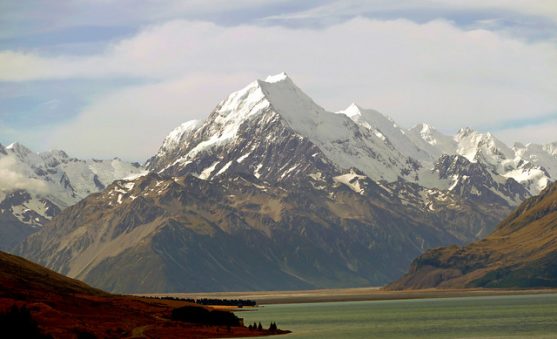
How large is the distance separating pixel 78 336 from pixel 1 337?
2928cm

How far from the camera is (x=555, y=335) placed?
19862cm

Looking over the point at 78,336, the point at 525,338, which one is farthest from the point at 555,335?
the point at 78,336

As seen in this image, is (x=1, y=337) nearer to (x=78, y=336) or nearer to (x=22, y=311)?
(x=22, y=311)

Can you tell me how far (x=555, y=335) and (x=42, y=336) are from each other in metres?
87.4

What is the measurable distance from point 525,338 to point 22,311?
85195 millimetres

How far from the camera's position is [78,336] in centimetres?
19938

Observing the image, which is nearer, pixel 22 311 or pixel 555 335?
pixel 22 311

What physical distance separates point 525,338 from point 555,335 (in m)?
5.49

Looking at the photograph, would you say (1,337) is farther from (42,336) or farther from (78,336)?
(78,336)

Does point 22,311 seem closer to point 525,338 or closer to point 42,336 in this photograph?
point 42,336

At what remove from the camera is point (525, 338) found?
19775cm

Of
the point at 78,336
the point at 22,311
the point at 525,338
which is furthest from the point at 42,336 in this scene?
the point at 525,338

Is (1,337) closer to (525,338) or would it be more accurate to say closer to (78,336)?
(78,336)

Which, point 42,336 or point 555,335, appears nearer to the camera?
point 42,336
